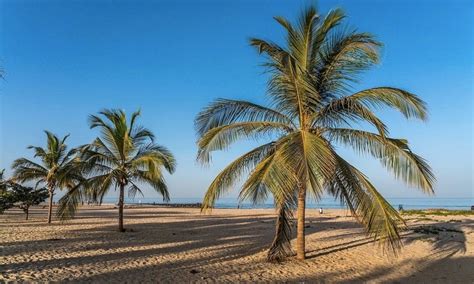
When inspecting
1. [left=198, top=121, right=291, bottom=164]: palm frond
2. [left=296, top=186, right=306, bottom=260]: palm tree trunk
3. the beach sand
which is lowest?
the beach sand

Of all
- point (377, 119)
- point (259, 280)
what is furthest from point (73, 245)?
point (377, 119)

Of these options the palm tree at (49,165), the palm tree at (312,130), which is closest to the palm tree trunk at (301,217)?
the palm tree at (312,130)

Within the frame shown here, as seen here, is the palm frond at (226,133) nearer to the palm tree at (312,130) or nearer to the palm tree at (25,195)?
the palm tree at (312,130)

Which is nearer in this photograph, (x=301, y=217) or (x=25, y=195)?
(x=301, y=217)

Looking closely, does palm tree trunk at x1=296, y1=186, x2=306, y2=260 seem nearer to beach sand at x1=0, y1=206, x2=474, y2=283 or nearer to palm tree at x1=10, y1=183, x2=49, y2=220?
beach sand at x1=0, y1=206, x2=474, y2=283

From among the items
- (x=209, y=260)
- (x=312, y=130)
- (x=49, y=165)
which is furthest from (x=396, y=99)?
(x=49, y=165)

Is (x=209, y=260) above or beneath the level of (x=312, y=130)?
beneath

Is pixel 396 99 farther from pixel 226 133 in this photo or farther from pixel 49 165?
pixel 49 165

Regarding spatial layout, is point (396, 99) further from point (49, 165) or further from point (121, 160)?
point (49, 165)

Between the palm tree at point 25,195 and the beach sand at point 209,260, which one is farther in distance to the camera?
the palm tree at point 25,195

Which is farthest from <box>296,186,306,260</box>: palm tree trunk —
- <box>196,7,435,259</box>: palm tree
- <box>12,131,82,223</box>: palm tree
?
<box>12,131,82,223</box>: palm tree

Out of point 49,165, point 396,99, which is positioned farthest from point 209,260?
point 49,165

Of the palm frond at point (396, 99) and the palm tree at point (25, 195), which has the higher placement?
the palm frond at point (396, 99)

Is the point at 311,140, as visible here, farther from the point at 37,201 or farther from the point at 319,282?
the point at 37,201
